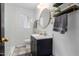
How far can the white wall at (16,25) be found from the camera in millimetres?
1330

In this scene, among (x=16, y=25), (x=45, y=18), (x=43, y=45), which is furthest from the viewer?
(x=45, y=18)

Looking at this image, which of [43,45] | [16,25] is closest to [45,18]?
[43,45]

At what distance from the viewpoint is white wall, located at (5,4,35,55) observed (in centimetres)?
133

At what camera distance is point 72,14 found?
1.29 metres

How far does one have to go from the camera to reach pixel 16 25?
1418 mm

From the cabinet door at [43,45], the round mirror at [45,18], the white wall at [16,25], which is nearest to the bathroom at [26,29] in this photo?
the white wall at [16,25]

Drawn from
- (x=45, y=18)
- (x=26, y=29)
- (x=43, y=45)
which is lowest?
(x=43, y=45)

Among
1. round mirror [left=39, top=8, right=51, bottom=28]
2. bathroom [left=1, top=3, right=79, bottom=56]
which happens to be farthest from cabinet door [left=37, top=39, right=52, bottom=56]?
round mirror [left=39, top=8, right=51, bottom=28]

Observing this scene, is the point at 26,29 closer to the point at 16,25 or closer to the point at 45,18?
the point at 16,25

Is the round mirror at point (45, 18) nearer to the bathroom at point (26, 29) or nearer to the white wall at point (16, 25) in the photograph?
the bathroom at point (26, 29)

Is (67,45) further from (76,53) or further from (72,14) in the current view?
(72,14)

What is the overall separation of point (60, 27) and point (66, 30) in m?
0.11

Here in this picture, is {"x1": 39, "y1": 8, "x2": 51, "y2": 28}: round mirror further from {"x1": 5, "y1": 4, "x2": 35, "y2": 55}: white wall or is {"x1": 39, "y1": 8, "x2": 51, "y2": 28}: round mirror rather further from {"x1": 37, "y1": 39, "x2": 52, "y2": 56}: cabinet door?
{"x1": 5, "y1": 4, "x2": 35, "y2": 55}: white wall

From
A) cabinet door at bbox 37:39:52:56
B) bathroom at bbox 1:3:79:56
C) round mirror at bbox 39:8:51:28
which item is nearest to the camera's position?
bathroom at bbox 1:3:79:56
